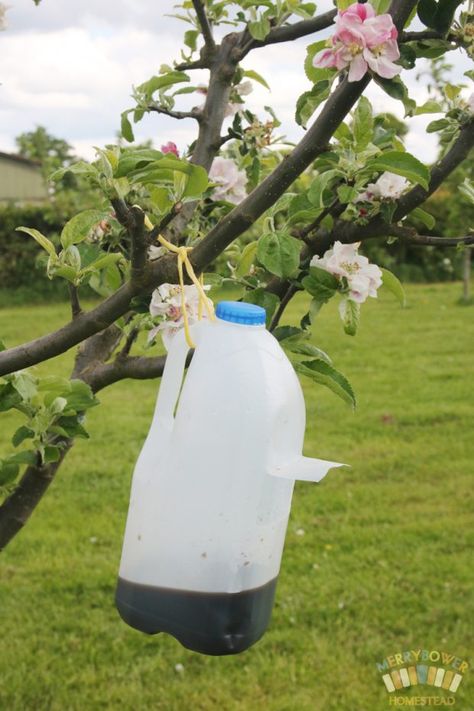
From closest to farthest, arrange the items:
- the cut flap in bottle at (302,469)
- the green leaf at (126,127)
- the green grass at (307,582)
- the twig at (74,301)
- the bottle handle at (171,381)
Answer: the cut flap in bottle at (302,469)
the bottle handle at (171,381)
the twig at (74,301)
the green leaf at (126,127)
the green grass at (307,582)

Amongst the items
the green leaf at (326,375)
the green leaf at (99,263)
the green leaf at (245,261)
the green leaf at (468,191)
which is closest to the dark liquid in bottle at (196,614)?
the green leaf at (326,375)

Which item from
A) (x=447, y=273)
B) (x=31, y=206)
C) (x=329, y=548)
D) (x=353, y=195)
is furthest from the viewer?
(x=447, y=273)

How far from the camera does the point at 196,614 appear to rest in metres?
1.19

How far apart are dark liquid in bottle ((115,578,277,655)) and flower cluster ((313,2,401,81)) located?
76 cm

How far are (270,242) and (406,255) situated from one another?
16.2 m

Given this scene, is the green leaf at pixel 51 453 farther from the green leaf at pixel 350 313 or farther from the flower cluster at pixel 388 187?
the flower cluster at pixel 388 187

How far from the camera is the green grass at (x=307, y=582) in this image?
128 inches

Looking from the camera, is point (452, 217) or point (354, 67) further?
point (452, 217)

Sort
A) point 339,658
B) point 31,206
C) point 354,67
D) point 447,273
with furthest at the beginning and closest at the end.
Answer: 1. point 447,273
2. point 31,206
3. point 339,658
4. point 354,67

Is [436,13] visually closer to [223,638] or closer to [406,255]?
[223,638]

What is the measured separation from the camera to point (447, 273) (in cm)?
1655

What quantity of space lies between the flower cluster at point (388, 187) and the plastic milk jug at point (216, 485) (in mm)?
392

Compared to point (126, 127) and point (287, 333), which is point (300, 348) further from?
point (126, 127)

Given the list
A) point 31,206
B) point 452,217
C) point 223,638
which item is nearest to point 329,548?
point 223,638
